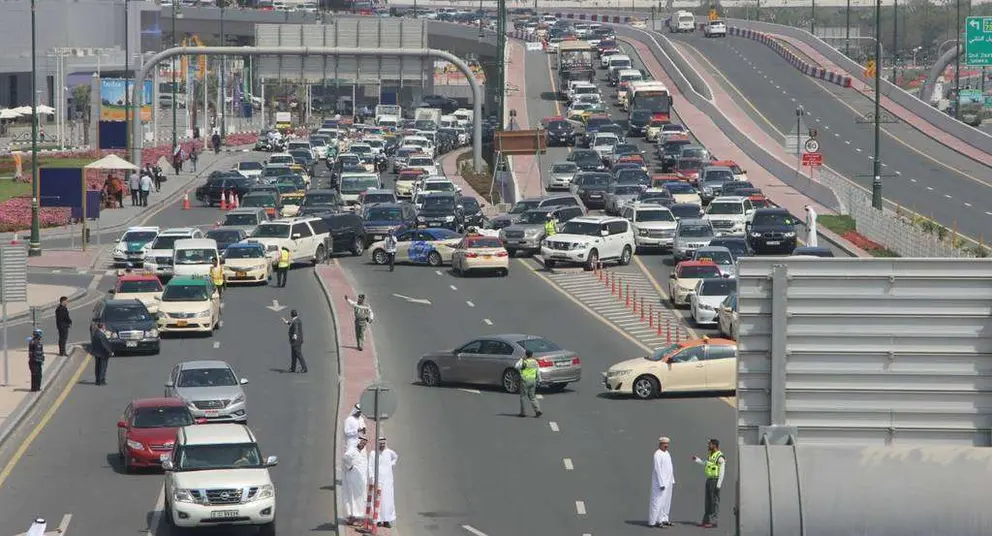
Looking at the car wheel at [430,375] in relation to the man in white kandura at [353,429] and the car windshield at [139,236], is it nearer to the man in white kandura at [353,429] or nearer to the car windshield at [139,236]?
the man in white kandura at [353,429]

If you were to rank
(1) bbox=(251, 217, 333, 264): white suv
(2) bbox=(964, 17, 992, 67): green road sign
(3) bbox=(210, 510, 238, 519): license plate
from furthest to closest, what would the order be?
(2) bbox=(964, 17, 992, 67): green road sign, (1) bbox=(251, 217, 333, 264): white suv, (3) bbox=(210, 510, 238, 519): license plate

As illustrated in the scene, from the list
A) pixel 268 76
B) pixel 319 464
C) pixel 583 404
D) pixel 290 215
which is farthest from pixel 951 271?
pixel 268 76

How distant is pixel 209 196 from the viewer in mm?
77375

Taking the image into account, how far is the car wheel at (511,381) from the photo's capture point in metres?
37.5

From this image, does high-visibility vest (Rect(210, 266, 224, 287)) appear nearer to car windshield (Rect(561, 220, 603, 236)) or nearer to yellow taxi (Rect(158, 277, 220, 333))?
yellow taxi (Rect(158, 277, 220, 333))

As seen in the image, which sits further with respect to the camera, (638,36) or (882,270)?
(638,36)

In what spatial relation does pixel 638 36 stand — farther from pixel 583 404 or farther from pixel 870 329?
pixel 870 329

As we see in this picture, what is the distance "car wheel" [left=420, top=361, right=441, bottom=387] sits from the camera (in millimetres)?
38656

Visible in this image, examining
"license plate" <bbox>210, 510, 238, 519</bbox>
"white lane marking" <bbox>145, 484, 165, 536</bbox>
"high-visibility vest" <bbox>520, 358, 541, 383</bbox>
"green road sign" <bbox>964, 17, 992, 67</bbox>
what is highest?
"green road sign" <bbox>964, 17, 992, 67</bbox>

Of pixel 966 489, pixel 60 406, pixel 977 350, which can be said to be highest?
pixel 977 350

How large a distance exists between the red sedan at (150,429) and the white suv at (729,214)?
31842 millimetres

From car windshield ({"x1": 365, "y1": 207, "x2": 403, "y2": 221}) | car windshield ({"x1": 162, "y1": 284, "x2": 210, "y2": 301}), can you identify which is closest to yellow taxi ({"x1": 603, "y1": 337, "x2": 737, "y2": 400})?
car windshield ({"x1": 162, "y1": 284, "x2": 210, "y2": 301})

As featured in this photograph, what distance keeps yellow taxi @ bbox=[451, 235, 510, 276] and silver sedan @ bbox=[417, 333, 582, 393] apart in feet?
52.1

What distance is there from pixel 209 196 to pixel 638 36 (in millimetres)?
79732
